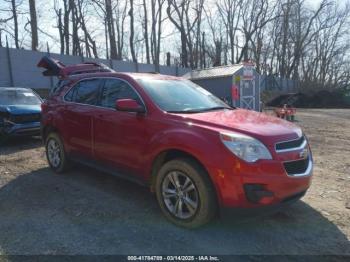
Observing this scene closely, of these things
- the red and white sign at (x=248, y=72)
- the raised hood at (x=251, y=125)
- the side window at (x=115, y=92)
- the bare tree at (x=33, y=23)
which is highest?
the bare tree at (x=33, y=23)

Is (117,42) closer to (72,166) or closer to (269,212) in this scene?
(72,166)

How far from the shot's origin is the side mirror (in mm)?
4289

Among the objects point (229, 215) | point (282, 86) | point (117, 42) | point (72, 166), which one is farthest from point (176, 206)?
point (282, 86)

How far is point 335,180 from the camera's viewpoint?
5750mm

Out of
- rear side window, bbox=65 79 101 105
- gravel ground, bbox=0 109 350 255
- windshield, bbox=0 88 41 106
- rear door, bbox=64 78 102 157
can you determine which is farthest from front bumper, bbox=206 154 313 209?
windshield, bbox=0 88 41 106

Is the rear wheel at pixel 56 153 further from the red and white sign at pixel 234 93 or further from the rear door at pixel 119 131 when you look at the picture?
the red and white sign at pixel 234 93

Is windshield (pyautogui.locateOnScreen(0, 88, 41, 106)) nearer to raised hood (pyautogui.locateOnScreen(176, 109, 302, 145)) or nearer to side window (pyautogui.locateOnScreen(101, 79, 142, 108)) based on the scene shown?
side window (pyautogui.locateOnScreen(101, 79, 142, 108))

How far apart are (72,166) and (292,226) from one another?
3955 mm

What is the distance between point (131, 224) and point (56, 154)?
2.84 metres

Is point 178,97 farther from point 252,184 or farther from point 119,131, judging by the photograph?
point 252,184

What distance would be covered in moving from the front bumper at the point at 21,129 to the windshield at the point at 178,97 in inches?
217

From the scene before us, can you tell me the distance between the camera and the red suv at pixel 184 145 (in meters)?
3.51

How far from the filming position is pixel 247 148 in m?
3.50

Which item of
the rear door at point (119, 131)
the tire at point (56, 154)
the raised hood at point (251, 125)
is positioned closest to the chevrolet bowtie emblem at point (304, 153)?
the raised hood at point (251, 125)
